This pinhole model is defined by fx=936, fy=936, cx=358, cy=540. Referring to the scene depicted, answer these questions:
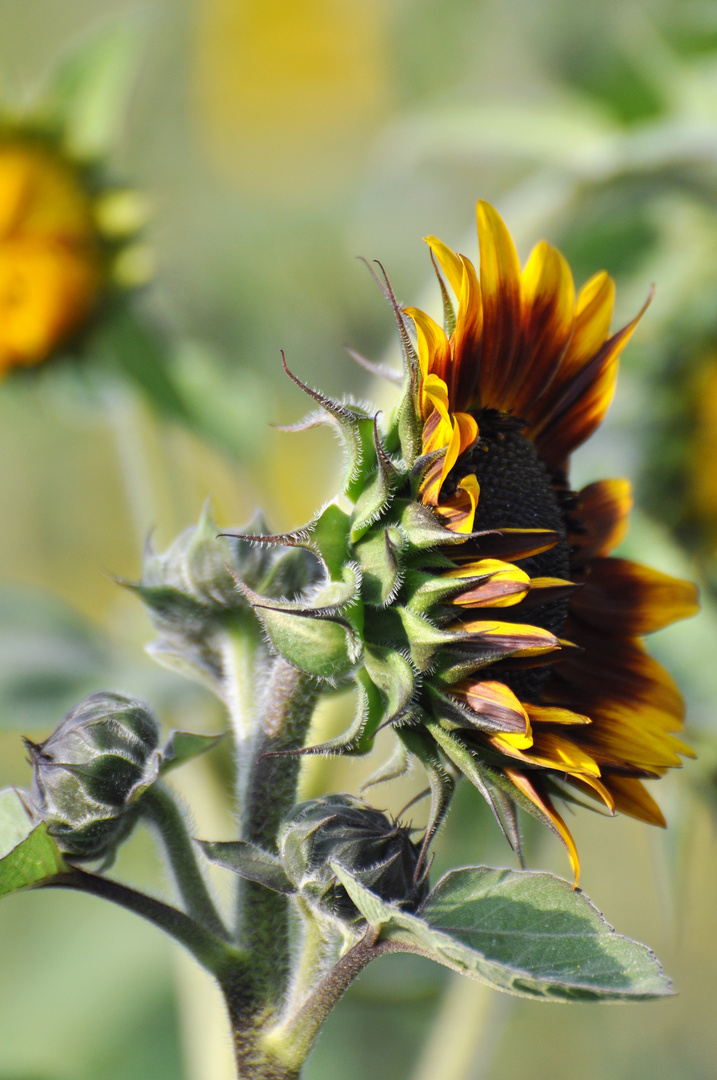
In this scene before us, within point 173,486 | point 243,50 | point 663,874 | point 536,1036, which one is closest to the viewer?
point 663,874

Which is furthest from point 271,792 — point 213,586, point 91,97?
point 91,97

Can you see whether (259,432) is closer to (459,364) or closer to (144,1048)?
(459,364)

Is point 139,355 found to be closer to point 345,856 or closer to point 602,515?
point 602,515

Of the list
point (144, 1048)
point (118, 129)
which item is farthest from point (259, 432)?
point (144, 1048)

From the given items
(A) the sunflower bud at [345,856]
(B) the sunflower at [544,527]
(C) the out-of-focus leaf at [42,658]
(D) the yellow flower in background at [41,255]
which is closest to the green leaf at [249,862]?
(A) the sunflower bud at [345,856]

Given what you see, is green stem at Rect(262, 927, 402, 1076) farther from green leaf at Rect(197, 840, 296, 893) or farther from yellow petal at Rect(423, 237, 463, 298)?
yellow petal at Rect(423, 237, 463, 298)
